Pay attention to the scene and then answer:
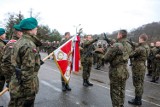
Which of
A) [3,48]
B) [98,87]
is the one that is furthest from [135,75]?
[3,48]

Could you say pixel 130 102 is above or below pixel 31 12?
below

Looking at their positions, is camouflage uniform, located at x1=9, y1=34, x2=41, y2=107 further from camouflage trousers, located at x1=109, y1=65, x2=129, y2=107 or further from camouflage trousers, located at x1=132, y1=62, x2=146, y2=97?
camouflage trousers, located at x1=132, y1=62, x2=146, y2=97

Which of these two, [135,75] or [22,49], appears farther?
[135,75]

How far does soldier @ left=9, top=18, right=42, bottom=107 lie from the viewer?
3.80m

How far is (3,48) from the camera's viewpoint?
20.4 feet

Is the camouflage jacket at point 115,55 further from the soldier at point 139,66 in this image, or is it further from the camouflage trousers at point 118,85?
the soldier at point 139,66

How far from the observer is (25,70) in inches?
149

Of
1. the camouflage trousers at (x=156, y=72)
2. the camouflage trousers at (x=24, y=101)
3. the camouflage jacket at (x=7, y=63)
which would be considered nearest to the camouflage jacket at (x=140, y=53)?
the camouflage jacket at (x=7, y=63)

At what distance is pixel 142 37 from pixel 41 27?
5572cm

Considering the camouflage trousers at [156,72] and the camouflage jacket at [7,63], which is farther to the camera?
the camouflage trousers at [156,72]

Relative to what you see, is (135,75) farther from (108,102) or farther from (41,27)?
(41,27)

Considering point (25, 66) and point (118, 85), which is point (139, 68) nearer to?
point (118, 85)

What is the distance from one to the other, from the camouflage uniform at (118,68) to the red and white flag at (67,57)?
5.64ft

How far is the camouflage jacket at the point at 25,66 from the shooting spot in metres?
3.79
